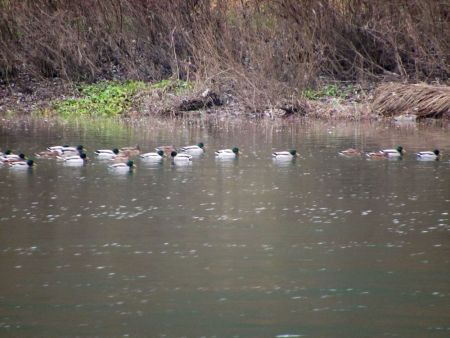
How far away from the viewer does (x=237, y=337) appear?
32.3 ft

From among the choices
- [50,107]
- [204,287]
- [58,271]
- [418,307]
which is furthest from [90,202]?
[50,107]

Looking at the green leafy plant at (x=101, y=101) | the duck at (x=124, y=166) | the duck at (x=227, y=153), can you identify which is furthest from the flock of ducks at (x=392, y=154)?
the green leafy plant at (x=101, y=101)

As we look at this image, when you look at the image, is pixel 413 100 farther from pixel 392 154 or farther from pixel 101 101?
pixel 101 101

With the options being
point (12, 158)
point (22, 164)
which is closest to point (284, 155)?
point (22, 164)

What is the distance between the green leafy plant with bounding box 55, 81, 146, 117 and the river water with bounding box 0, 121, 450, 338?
33.6 ft

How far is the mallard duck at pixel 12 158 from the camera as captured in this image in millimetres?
21422

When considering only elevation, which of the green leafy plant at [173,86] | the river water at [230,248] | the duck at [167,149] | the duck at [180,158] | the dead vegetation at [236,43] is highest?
the dead vegetation at [236,43]

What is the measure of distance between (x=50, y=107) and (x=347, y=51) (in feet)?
30.8

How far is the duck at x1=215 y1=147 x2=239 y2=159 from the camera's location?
884 inches

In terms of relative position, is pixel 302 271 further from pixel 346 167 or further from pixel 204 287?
pixel 346 167

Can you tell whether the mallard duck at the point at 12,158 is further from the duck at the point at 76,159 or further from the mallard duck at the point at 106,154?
the mallard duck at the point at 106,154

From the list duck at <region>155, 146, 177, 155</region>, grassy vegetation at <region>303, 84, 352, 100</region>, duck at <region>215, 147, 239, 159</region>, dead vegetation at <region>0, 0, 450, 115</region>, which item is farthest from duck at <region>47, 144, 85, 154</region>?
grassy vegetation at <region>303, 84, 352, 100</region>

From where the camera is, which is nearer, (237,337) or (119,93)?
(237,337)

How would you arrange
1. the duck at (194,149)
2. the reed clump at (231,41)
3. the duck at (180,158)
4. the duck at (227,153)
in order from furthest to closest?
the reed clump at (231,41) → the duck at (194,149) → the duck at (227,153) → the duck at (180,158)
